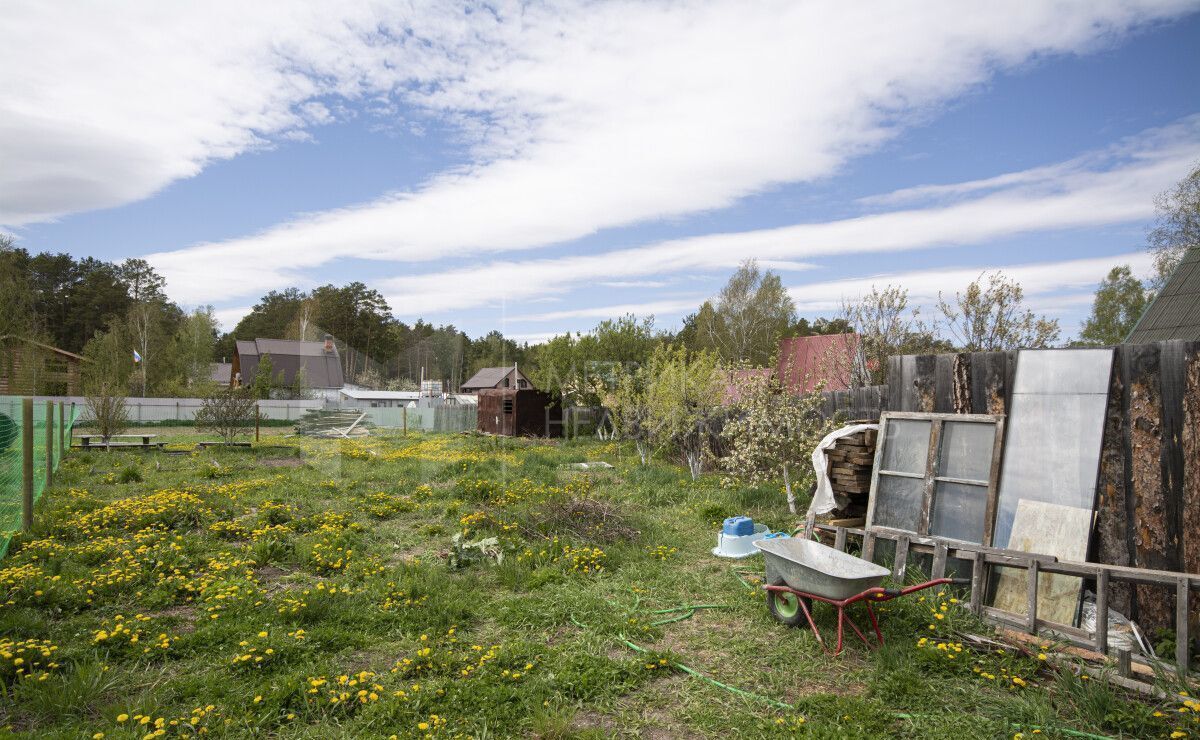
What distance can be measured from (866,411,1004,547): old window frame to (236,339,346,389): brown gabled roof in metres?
41.3

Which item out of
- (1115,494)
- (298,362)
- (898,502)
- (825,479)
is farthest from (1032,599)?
(298,362)

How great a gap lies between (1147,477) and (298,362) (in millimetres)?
45912

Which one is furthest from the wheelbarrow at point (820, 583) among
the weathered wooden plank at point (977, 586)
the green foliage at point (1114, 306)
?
the green foliage at point (1114, 306)

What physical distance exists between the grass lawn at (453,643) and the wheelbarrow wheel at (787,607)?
0.13 meters

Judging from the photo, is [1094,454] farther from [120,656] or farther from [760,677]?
[120,656]

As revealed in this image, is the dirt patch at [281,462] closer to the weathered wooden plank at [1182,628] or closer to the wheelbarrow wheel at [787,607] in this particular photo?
the wheelbarrow wheel at [787,607]

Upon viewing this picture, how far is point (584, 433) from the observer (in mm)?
23656

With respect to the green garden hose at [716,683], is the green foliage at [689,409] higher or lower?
higher

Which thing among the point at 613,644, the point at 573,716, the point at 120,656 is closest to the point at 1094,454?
the point at 613,644

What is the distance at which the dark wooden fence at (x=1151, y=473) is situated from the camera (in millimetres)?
4305

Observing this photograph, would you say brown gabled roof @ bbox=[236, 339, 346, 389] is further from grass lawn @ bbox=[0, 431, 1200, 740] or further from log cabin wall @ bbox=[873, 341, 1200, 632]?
log cabin wall @ bbox=[873, 341, 1200, 632]

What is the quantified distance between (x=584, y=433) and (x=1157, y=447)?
65.1 feet

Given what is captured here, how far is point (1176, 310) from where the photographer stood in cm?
1234

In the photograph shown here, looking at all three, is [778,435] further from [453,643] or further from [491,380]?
[491,380]
